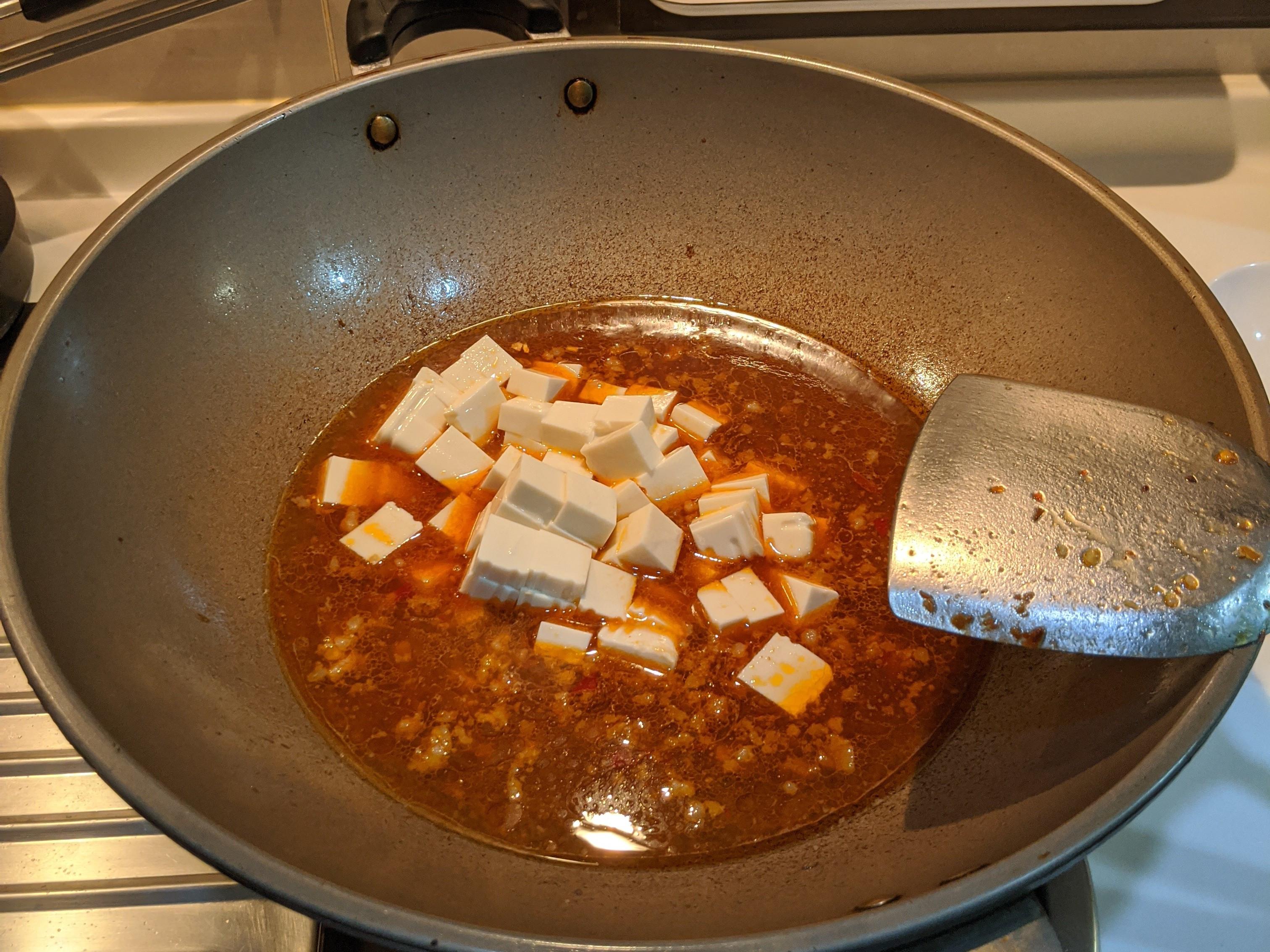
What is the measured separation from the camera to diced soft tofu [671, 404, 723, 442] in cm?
133

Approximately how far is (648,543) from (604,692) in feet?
0.65

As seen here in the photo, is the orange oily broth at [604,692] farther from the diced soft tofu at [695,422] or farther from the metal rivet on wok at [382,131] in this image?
the metal rivet on wok at [382,131]

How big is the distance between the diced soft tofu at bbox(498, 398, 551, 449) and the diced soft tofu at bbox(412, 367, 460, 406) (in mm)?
74

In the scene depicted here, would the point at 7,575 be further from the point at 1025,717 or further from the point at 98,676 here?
the point at 1025,717

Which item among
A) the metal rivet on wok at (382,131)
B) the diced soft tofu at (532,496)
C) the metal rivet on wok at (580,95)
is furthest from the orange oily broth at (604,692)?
the metal rivet on wok at (580,95)

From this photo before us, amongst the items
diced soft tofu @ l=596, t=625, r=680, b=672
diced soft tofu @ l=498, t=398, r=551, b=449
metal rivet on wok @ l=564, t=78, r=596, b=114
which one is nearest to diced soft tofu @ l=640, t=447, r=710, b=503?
diced soft tofu @ l=498, t=398, r=551, b=449

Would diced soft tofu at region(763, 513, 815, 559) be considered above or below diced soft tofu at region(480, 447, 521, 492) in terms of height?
below

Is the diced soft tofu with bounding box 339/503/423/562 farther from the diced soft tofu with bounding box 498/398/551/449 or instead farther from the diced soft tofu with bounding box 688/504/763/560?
the diced soft tofu with bounding box 688/504/763/560

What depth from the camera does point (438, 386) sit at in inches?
52.1

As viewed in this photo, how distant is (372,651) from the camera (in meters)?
1.09

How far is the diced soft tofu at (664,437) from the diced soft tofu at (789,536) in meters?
0.19

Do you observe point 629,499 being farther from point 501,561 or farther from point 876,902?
point 876,902

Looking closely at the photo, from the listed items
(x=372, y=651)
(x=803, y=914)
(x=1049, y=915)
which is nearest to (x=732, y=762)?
(x=803, y=914)

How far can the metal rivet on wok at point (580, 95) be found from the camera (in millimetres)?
1332
